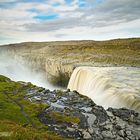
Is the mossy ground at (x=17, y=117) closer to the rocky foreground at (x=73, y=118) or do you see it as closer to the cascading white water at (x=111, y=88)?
the rocky foreground at (x=73, y=118)

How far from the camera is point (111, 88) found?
4716cm

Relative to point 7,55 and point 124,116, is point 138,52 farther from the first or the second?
point 7,55

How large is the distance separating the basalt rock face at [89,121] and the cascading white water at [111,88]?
349 cm

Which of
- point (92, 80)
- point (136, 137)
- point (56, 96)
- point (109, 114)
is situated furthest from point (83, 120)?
point (92, 80)

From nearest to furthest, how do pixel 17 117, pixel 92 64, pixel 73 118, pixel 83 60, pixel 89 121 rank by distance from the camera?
pixel 89 121 → pixel 73 118 → pixel 17 117 → pixel 92 64 → pixel 83 60

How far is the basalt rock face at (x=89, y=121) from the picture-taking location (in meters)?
30.5

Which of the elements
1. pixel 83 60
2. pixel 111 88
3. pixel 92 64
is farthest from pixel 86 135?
pixel 83 60

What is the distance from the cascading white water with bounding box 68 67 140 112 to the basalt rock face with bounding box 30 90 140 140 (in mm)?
3488

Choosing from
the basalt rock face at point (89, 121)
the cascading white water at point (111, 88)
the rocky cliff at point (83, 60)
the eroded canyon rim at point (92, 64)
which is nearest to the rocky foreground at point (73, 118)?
the basalt rock face at point (89, 121)

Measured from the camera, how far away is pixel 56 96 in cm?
4881

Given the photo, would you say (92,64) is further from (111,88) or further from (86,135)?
(86,135)

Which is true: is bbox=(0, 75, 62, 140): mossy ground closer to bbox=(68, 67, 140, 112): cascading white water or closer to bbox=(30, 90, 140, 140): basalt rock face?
bbox=(30, 90, 140, 140): basalt rock face

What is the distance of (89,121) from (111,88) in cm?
1327

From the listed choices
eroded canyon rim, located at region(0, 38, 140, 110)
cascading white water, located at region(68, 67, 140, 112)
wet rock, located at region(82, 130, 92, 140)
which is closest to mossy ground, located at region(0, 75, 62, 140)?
wet rock, located at region(82, 130, 92, 140)
